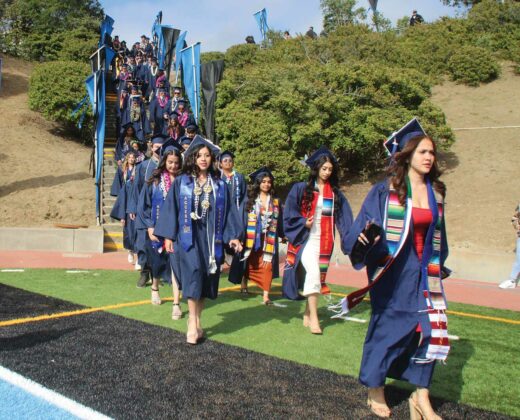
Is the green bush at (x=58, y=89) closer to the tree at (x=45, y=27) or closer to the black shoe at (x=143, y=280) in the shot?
the tree at (x=45, y=27)

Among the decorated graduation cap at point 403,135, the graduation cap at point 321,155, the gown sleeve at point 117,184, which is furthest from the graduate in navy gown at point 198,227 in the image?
the gown sleeve at point 117,184

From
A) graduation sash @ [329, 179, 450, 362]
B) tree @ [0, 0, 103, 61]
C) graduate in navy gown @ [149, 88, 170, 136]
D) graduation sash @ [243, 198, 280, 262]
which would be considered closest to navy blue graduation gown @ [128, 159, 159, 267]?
graduation sash @ [243, 198, 280, 262]

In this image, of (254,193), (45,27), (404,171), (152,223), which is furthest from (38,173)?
(45,27)

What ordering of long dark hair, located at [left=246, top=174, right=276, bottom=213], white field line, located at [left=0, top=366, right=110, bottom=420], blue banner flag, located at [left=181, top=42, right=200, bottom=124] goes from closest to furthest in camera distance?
white field line, located at [left=0, top=366, right=110, bottom=420] → long dark hair, located at [left=246, top=174, right=276, bottom=213] → blue banner flag, located at [left=181, top=42, right=200, bottom=124]

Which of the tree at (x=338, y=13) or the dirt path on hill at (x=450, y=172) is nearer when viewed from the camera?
the dirt path on hill at (x=450, y=172)

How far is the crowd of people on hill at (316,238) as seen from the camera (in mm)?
3652

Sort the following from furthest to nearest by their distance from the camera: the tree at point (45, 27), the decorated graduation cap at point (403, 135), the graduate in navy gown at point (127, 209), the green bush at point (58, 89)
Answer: the tree at point (45, 27)
the green bush at point (58, 89)
the graduate in navy gown at point (127, 209)
the decorated graduation cap at point (403, 135)

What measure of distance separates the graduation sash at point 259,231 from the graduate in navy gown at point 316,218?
1.62m

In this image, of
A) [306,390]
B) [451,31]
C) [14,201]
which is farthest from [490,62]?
[306,390]

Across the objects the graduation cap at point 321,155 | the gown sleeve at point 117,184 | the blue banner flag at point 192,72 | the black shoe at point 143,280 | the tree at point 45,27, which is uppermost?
the tree at point 45,27

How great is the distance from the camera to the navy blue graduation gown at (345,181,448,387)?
3.62m

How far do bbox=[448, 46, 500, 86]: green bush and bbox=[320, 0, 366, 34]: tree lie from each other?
678 cm

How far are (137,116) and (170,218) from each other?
1174 centimetres

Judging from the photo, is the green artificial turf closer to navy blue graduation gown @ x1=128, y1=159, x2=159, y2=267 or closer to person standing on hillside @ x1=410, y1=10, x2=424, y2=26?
navy blue graduation gown @ x1=128, y1=159, x2=159, y2=267
